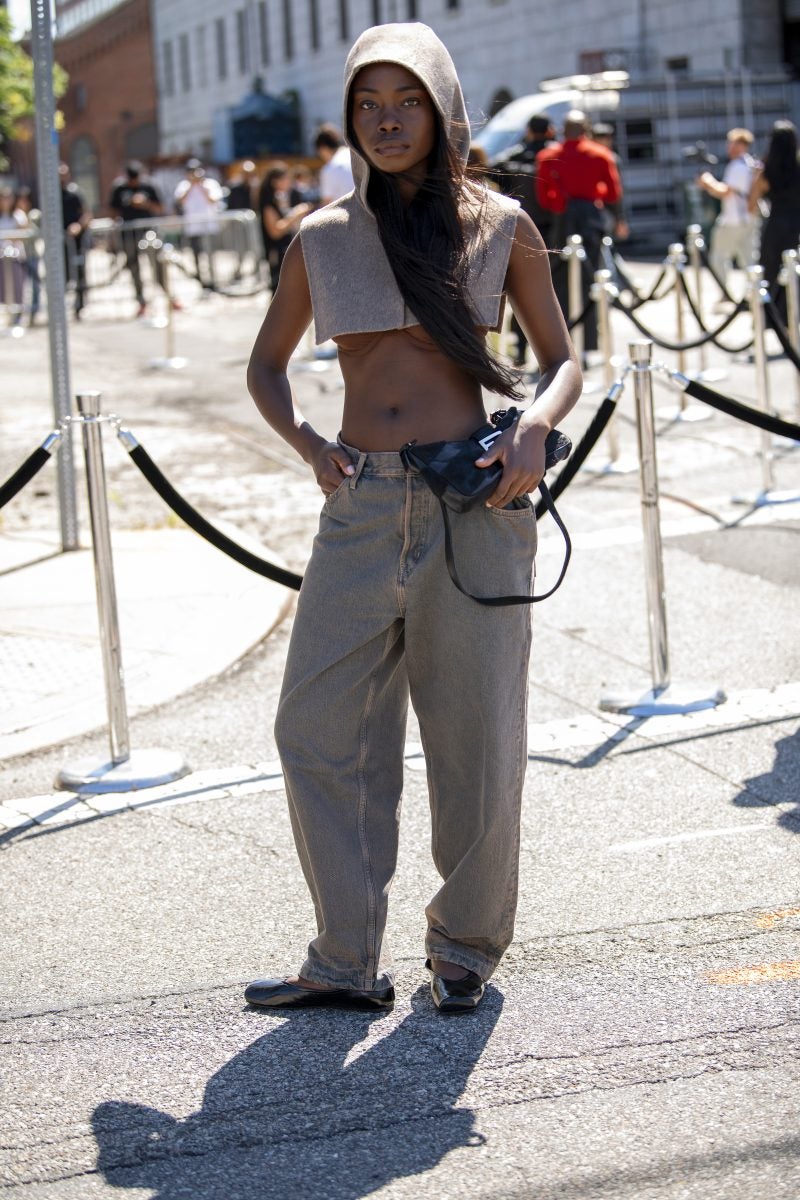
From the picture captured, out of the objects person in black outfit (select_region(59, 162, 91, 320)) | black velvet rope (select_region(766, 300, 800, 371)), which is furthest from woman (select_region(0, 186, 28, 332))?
black velvet rope (select_region(766, 300, 800, 371))

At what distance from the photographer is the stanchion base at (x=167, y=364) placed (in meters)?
16.8

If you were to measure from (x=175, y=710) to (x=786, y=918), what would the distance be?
2772mm

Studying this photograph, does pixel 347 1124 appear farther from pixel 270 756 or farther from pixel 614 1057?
pixel 270 756

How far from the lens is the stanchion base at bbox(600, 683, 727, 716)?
577 cm

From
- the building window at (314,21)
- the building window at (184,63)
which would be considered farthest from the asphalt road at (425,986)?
the building window at (184,63)

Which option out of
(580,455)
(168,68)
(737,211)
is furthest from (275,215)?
(168,68)

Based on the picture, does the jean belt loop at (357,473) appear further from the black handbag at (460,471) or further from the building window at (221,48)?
the building window at (221,48)

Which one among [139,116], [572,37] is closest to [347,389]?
[572,37]

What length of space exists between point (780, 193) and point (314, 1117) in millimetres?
11961

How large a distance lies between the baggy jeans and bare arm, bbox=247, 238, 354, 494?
1.9 inches

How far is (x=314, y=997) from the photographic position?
364 centimetres

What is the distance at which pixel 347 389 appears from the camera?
3627mm

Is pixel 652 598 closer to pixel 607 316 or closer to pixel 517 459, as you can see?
pixel 517 459

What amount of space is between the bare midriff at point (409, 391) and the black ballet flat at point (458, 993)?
117cm
